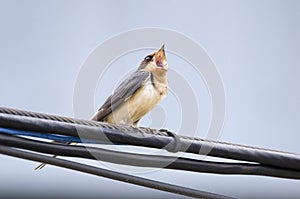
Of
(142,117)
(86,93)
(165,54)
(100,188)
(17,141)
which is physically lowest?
(17,141)

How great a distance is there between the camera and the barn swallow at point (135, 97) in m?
3.69

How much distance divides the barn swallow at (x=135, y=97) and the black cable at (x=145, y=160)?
142cm

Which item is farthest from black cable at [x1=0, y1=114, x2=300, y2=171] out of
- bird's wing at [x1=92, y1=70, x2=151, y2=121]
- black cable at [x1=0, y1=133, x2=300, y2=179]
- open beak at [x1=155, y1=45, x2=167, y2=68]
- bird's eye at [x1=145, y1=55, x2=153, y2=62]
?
bird's eye at [x1=145, y1=55, x2=153, y2=62]

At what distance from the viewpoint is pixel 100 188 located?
23.5ft

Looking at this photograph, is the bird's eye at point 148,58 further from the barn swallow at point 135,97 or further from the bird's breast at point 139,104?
the bird's breast at point 139,104

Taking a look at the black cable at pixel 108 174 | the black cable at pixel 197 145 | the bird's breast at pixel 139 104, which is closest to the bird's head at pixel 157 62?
the bird's breast at pixel 139 104

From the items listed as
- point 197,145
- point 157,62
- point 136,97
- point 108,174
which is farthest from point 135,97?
point 108,174

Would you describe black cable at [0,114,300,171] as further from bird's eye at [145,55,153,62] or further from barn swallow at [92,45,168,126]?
bird's eye at [145,55,153,62]

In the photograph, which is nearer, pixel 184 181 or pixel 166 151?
pixel 166 151

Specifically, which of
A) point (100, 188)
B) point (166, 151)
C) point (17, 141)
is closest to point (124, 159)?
point (166, 151)

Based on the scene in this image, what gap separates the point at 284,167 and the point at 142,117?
1622 mm

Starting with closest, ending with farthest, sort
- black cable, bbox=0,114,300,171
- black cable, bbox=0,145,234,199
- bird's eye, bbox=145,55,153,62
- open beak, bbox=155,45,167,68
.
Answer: black cable, bbox=0,145,234,199
black cable, bbox=0,114,300,171
open beak, bbox=155,45,167,68
bird's eye, bbox=145,55,153,62

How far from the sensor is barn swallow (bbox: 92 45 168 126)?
3689 mm

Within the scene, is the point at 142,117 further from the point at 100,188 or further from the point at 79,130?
the point at 100,188
